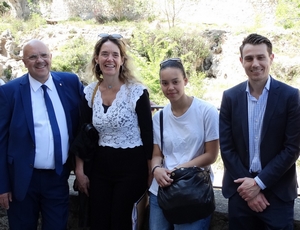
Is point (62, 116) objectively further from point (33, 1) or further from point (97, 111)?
point (33, 1)

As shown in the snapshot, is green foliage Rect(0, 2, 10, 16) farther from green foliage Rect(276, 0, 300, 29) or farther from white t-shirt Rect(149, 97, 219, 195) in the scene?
white t-shirt Rect(149, 97, 219, 195)

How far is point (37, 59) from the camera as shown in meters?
2.40

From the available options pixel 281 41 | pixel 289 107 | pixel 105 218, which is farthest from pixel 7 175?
pixel 281 41

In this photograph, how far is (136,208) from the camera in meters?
2.31

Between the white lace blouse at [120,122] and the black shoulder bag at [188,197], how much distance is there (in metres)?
0.44

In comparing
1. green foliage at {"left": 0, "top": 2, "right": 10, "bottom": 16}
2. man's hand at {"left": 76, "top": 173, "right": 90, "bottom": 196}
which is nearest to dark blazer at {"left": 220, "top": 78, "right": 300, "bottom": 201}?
man's hand at {"left": 76, "top": 173, "right": 90, "bottom": 196}

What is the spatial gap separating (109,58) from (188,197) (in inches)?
41.0

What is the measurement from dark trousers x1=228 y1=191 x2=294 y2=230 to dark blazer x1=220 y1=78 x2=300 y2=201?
0.04m

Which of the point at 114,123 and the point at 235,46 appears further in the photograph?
the point at 235,46

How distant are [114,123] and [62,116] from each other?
0.40 m

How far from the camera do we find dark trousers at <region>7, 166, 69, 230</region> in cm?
241

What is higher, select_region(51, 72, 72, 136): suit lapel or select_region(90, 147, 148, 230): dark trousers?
select_region(51, 72, 72, 136): suit lapel

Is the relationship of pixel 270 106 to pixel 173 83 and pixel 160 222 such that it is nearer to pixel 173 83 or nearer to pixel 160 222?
pixel 173 83

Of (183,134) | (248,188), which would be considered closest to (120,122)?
(183,134)
